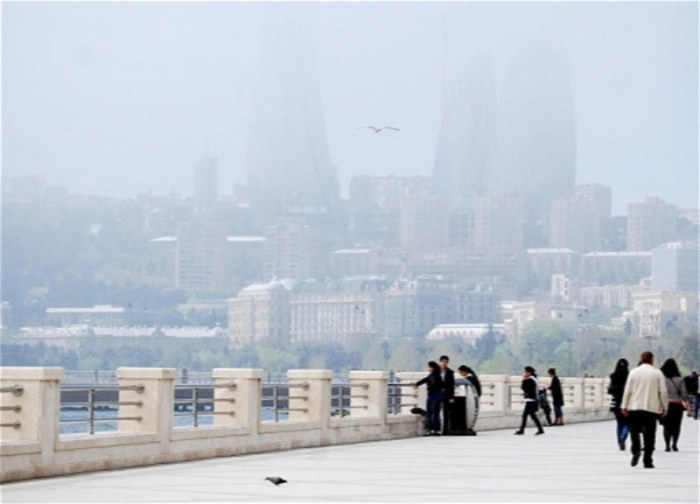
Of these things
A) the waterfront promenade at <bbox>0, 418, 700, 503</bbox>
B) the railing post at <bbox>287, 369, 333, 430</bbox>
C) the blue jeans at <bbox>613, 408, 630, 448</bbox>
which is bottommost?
the waterfront promenade at <bbox>0, 418, 700, 503</bbox>

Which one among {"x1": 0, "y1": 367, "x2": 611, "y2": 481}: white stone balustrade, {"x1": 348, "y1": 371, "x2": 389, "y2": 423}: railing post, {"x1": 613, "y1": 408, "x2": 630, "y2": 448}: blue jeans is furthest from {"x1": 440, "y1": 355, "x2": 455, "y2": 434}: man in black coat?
{"x1": 613, "y1": 408, "x2": 630, "y2": 448}: blue jeans

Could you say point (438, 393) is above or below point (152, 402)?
above

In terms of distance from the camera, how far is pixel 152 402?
71.1 ft

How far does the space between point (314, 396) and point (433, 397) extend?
17.2ft

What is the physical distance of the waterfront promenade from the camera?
1689cm

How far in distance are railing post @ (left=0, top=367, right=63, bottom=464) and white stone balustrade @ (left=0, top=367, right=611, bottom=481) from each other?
0.01 metres

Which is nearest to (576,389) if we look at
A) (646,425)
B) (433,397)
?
(433,397)

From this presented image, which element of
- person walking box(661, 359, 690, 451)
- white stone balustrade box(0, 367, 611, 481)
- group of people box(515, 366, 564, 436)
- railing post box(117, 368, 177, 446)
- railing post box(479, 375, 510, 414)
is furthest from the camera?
railing post box(479, 375, 510, 414)

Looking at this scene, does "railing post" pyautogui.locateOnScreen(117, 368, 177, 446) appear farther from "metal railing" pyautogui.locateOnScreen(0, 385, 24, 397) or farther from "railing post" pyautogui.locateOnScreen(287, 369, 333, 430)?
"railing post" pyautogui.locateOnScreen(287, 369, 333, 430)

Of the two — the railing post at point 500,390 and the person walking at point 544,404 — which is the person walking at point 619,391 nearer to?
the railing post at point 500,390

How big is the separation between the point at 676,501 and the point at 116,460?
750 centimetres

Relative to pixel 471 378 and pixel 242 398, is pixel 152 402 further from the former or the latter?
pixel 471 378

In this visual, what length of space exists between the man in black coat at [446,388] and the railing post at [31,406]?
14.5m

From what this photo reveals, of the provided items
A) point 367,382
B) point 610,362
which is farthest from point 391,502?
point 610,362
